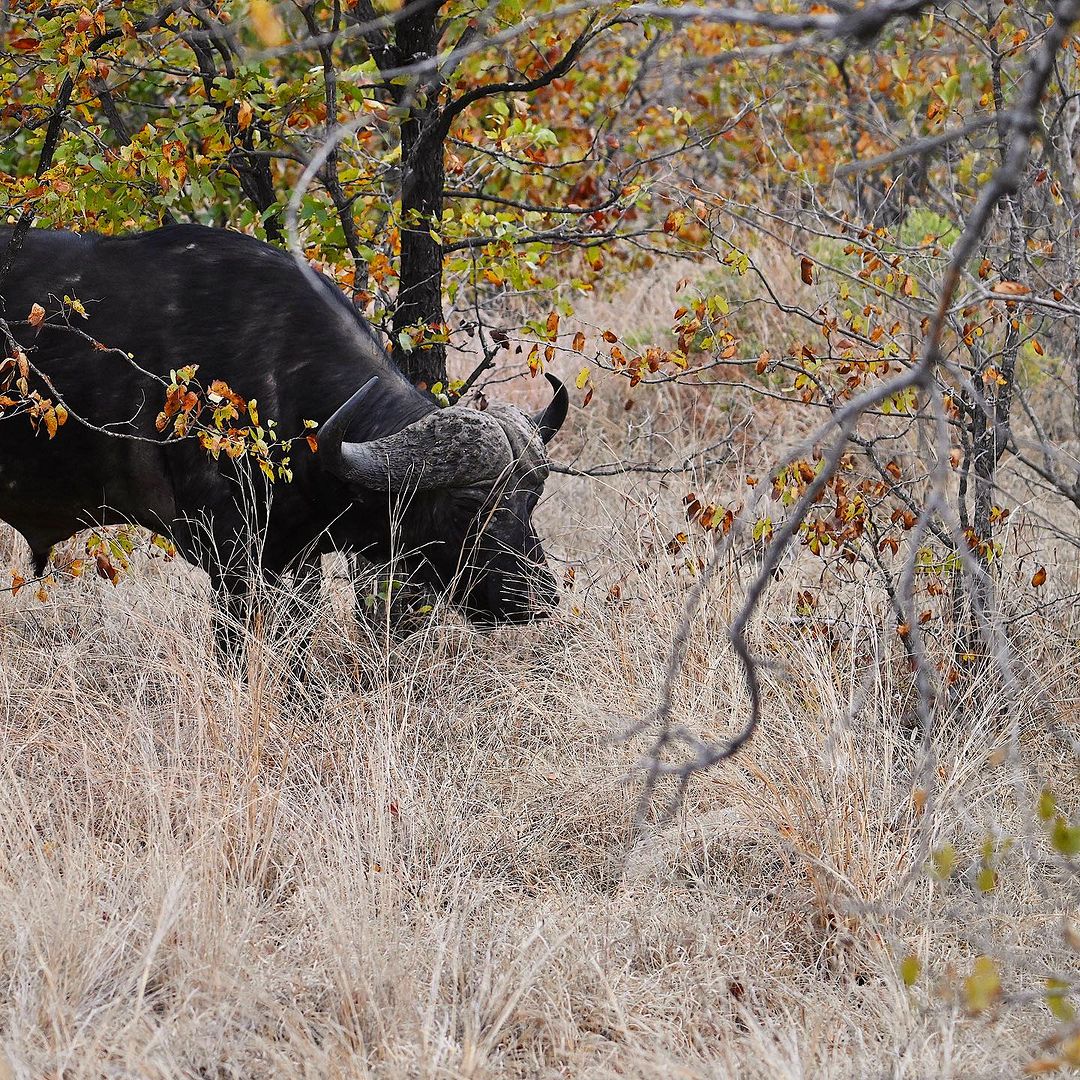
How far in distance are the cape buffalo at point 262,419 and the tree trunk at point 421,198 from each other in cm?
64

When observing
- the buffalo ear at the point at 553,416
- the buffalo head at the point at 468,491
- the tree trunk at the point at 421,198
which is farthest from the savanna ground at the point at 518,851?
the tree trunk at the point at 421,198

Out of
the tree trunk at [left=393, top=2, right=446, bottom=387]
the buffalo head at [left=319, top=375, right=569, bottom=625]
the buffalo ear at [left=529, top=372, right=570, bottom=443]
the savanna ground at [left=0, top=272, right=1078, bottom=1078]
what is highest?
the tree trunk at [left=393, top=2, right=446, bottom=387]

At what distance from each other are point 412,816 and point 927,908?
147cm

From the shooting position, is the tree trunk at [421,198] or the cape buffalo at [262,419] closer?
the cape buffalo at [262,419]

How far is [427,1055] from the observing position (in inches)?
115

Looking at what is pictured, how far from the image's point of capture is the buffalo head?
500 cm

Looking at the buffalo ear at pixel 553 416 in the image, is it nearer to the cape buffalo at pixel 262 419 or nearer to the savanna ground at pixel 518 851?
the cape buffalo at pixel 262 419

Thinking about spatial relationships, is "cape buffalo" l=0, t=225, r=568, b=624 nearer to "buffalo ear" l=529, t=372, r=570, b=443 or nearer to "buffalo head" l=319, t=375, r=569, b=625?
"buffalo head" l=319, t=375, r=569, b=625

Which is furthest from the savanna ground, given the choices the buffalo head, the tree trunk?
the tree trunk

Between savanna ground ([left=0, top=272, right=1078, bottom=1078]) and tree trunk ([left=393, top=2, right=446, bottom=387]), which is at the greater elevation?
tree trunk ([left=393, top=2, right=446, bottom=387])

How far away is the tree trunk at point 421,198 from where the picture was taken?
5.65 m

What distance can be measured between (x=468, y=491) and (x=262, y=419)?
0.81m

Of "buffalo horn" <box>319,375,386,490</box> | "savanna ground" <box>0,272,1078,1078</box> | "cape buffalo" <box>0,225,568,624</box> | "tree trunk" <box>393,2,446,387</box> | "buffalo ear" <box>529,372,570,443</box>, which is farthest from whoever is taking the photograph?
"tree trunk" <box>393,2,446,387</box>

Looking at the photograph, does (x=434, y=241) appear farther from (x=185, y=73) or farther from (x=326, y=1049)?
(x=326, y=1049)
